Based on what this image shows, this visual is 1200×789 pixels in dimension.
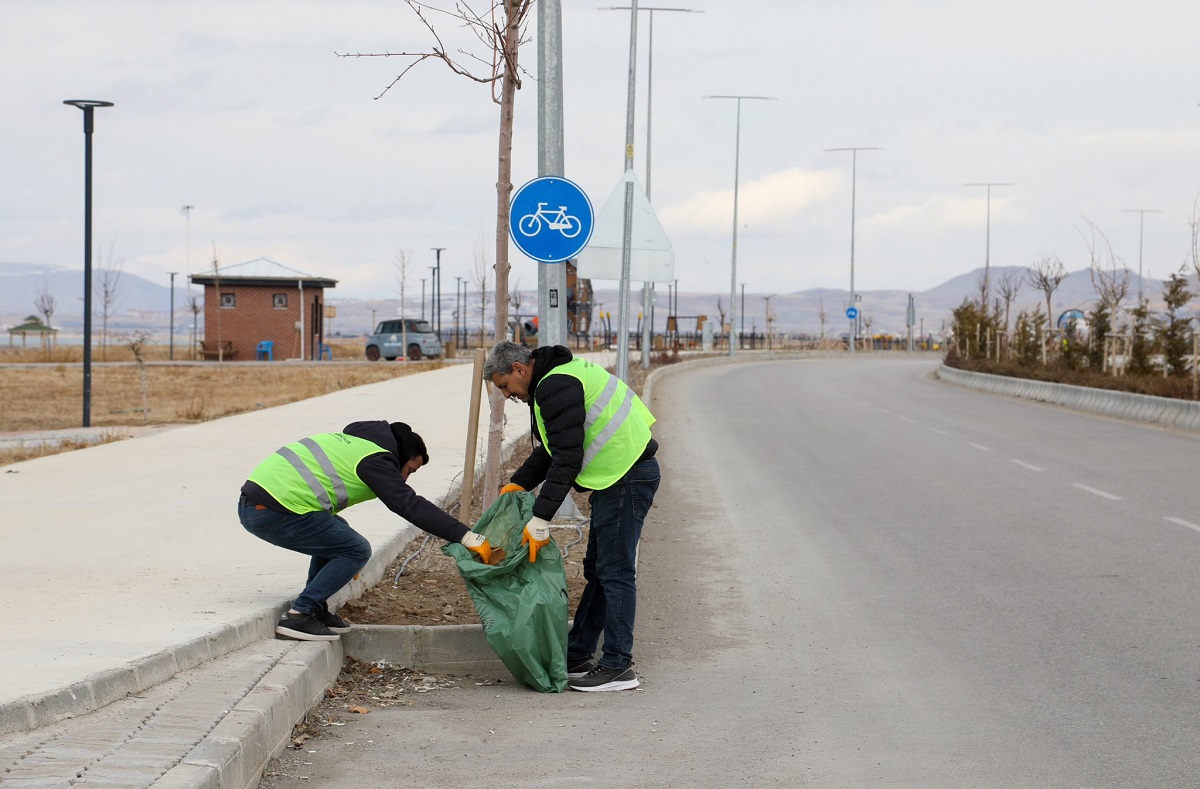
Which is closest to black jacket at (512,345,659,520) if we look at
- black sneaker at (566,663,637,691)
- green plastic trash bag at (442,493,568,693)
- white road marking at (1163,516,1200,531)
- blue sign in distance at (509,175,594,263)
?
green plastic trash bag at (442,493,568,693)

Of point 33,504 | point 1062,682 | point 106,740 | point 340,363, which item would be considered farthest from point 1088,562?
point 340,363

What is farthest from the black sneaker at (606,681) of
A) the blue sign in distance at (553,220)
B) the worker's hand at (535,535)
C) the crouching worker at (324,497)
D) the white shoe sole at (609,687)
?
the blue sign in distance at (553,220)

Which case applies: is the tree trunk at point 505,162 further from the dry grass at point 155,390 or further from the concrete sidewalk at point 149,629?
the dry grass at point 155,390

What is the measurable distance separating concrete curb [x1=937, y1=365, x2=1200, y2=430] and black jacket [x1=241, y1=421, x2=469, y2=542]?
19.0 metres

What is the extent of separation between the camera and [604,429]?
6.45 metres

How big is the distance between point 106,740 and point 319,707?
A: 4.85 feet

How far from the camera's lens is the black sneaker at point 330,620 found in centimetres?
662

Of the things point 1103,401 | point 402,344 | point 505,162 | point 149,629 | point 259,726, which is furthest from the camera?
point 402,344

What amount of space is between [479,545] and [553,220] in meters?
3.85

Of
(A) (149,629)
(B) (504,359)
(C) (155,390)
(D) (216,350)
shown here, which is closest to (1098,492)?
(B) (504,359)

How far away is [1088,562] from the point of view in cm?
976

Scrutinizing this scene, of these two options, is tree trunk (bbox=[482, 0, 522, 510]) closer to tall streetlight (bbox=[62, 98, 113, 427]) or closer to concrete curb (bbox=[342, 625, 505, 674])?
concrete curb (bbox=[342, 625, 505, 674])

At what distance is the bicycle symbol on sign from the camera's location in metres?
9.53

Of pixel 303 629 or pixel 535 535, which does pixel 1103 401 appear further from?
pixel 303 629
